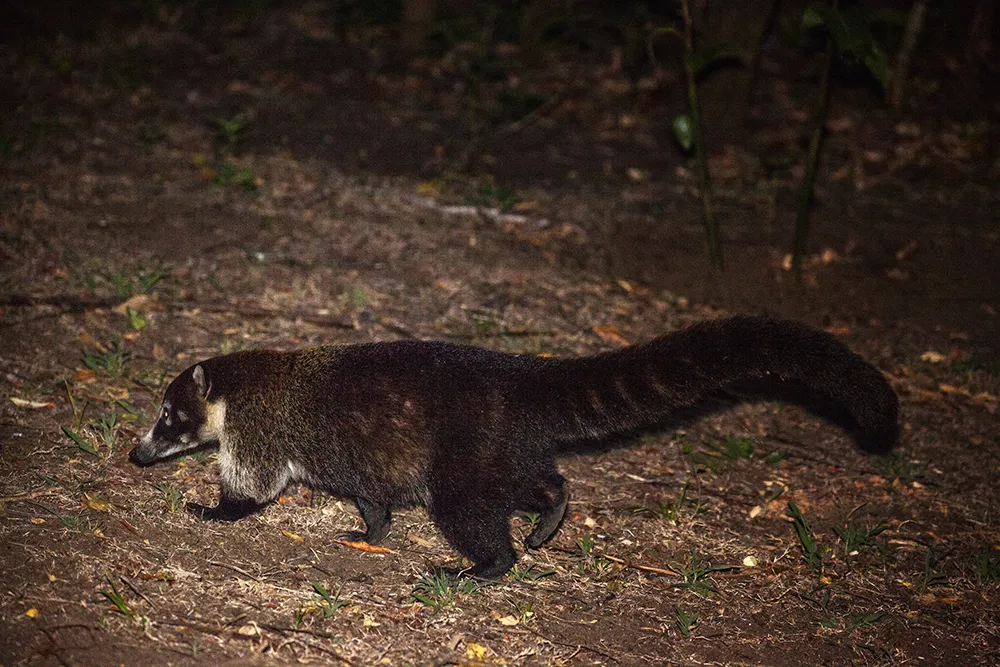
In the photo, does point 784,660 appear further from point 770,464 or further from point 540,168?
point 540,168

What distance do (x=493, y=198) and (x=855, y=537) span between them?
15.6 feet

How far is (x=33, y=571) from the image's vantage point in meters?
3.90

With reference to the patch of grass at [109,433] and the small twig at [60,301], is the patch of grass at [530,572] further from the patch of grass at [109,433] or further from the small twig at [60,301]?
Result: the small twig at [60,301]

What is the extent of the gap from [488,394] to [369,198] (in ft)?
15.0

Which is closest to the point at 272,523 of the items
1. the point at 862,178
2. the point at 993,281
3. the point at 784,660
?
the point at 784,660

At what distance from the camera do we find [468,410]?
4184 mm

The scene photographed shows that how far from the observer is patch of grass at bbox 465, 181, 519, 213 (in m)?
8.55

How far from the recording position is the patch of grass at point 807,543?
15.5 feet

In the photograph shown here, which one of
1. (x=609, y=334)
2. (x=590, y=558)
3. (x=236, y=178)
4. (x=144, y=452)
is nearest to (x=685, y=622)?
(x=590, y=558)

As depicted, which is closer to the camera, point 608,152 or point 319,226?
point 319,226

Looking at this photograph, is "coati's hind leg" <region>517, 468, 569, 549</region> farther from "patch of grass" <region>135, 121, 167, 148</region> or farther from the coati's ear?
"patch of grass" <region>135, 121, 167, 148</region>

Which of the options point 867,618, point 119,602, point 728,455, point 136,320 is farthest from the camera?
point 136,320

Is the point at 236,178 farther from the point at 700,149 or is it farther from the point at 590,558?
the point at 590,558

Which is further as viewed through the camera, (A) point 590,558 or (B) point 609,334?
(B) point 609,334
